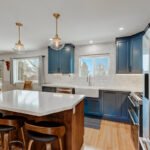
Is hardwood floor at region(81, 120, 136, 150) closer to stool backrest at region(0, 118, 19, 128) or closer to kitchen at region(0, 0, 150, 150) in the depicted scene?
kitchen at region(0, 0, 150, 150)

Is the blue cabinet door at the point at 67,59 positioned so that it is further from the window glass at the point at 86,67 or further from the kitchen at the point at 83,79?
the window glass at the point at 86,67

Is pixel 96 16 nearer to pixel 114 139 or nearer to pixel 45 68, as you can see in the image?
pixel 114 139

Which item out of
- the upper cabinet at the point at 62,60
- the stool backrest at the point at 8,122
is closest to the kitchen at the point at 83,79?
the upper cabinet at the point at 62,60

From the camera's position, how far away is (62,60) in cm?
360

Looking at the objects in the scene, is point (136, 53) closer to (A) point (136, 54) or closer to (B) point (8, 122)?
(A) point (136, 54)

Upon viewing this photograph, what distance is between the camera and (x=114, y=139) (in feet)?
6.46

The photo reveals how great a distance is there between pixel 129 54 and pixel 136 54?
209 mm

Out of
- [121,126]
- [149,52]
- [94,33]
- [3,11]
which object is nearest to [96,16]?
[94,33]

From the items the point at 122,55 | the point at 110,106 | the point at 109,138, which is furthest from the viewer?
the point at 122,55

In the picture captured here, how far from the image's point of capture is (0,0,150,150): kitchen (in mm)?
1279

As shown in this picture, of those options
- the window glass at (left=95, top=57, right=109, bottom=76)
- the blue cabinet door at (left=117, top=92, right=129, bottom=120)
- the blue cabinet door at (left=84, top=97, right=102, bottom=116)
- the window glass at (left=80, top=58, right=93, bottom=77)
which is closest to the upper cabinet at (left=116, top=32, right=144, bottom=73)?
the window glass at (left=95, top=57, right=109, bottom=76)

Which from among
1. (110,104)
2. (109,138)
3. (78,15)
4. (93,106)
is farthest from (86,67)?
(109,138)

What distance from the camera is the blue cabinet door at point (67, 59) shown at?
138 inches

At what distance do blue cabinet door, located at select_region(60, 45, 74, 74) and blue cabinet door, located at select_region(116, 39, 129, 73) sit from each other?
161 centimetres
